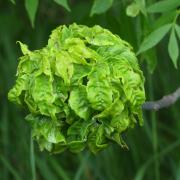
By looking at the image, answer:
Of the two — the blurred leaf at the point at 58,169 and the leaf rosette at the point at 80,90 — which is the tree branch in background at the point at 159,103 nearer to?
the leaf rosette at the point at 80,90

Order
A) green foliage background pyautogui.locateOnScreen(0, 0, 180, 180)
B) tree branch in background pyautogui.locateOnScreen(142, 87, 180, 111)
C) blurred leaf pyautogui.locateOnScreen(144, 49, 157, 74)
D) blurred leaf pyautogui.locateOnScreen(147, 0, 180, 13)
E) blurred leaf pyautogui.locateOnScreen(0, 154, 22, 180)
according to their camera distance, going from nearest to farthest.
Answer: tree branch in background pyautogui.locateOnScreen(142, 87, 180, 111) → blurred leaf pyautogui.locateOnScreen(147, 0, 180, 13) → blurred leaf pyautogui.locateOnScreen(144, 49, 157, 74) → blurred leaf pyautogui.locateOnScreen(0, 154, 22, 180) → green foliage background pyautogui.locateOnScreen(0, 0, 180, 180)

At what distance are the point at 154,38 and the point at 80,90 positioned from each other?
419mm

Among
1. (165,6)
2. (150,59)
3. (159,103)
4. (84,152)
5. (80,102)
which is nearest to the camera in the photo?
(80,102)

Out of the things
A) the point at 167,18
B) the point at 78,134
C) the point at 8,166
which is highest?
the point at 167,18

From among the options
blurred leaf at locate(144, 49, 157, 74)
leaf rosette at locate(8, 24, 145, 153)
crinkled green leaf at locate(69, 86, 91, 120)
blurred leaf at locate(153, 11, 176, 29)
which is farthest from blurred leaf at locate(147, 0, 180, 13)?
crinkled green leaf at locate(69, 86, 91, 120)

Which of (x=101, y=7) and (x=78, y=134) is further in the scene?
(x=101, y=7)

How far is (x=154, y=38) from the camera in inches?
70.6

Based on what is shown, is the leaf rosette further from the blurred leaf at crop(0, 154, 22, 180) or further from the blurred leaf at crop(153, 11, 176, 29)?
the blurred leaf at crop(0, 154, 22, 180)

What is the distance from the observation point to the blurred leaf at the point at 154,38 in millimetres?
1777

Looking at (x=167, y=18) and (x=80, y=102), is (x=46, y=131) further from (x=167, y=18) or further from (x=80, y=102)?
(x=167, y=18)

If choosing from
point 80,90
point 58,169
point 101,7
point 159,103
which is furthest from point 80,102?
point 58,169

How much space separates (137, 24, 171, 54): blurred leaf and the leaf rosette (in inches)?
8.7

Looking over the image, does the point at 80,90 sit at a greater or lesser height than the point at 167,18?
lesser

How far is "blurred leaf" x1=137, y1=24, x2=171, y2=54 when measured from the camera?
178 cm
